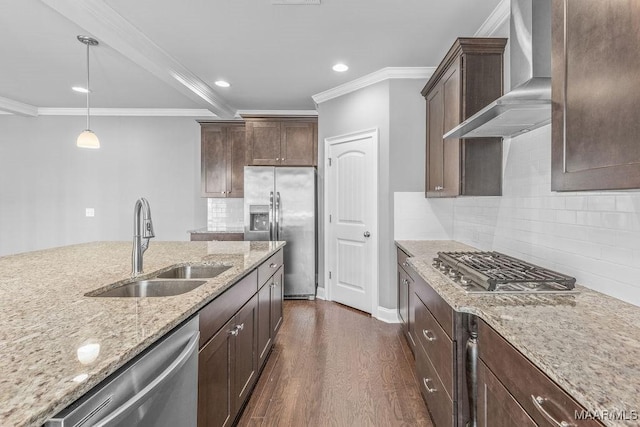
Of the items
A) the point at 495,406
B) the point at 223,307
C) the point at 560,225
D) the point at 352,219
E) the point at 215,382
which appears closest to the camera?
the point at 495,406

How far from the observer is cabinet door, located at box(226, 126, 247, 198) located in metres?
4.99

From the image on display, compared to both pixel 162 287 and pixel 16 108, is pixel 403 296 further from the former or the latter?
pixel 16 108

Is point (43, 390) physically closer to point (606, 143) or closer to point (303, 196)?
point (606, 143)

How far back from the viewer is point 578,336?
101cm

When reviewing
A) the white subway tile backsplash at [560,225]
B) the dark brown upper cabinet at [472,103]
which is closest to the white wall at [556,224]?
the white subway tile backsplash at [560,225]

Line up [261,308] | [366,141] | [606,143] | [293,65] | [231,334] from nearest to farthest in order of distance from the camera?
1. [606,143]
2. [231,334]
3. [261,308]
4. [293,65]
5. [366,141]

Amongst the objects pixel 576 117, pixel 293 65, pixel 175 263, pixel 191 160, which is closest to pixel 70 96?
pixel 191 160

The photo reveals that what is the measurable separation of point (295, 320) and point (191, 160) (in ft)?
10.2

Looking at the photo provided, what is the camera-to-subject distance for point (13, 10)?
2486mm

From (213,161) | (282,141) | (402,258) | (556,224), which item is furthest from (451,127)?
(213,161)

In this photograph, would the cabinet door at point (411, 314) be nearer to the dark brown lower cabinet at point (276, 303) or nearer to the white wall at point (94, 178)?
the dark brown lower cabinet at point (276, 303)

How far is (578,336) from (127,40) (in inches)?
136

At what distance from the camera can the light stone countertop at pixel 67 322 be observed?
66 centimetres

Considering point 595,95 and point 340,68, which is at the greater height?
point 340,68
